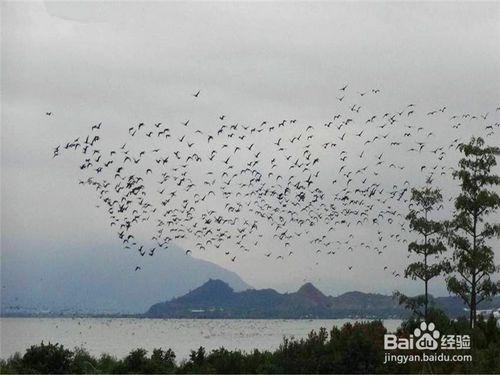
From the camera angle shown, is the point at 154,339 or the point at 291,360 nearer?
the point at 291,360

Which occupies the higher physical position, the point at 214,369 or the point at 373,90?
the point at 373,90

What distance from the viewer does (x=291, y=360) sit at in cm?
2567

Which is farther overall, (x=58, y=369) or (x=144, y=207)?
(x=144, y=207)

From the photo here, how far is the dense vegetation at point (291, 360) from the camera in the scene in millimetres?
25234

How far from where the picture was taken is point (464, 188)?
39625 millimetres

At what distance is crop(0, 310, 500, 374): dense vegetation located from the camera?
25.2 metres

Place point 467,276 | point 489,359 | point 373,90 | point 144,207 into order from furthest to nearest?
point 467,276, point 144,207, point 373,90, point 489,359

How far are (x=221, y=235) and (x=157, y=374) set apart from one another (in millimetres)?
8951

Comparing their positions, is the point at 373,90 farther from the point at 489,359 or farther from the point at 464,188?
the point at 464,188

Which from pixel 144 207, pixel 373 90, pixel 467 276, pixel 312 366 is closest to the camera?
pixel 312 366

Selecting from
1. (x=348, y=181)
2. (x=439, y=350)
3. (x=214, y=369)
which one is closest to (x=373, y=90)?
(x=348, y=181)

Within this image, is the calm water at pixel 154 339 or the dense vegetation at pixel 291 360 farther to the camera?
the calm water at pixel 154 339

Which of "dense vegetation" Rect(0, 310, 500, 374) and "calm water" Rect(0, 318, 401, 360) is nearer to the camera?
"dense vegetation" Rect(0, 310, 500, 374)

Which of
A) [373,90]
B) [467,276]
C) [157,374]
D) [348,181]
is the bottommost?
[157,374]
